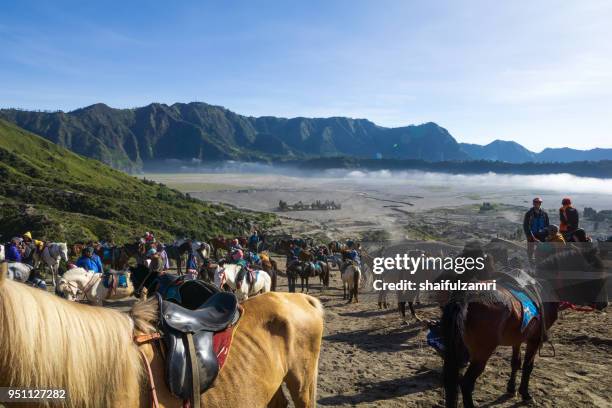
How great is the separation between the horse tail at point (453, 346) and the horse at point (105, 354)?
2386 mm

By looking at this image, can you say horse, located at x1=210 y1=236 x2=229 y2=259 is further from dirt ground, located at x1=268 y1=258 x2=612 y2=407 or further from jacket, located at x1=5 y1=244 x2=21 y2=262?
dirt ground, located at x1=268 y1=258 x2=612 y2=407

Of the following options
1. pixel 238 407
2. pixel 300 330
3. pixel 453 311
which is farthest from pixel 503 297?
pixel 238 407

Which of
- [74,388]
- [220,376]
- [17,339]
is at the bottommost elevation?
[220,376]

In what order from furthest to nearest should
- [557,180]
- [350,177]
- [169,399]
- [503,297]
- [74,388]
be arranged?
[350,177], [557,180], [503,297], [169,399], [74,388]

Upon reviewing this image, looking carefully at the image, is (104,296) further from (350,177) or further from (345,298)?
(350,177)

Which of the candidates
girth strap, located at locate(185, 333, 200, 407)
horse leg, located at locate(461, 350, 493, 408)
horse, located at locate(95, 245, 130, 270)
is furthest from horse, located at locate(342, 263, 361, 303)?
girth strap, located at locate(185, 333, 200, 407)

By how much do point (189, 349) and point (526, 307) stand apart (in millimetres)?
4851

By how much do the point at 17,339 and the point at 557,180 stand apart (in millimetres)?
198141

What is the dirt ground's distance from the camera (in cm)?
591

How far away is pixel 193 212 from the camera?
48.3m

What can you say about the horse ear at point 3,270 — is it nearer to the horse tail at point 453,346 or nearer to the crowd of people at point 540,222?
the horse tail at point 453,346

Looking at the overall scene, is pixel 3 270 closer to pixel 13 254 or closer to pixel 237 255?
pixel 237 255

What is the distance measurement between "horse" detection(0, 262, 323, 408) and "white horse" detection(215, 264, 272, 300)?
344 inches

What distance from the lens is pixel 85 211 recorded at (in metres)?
36.9
